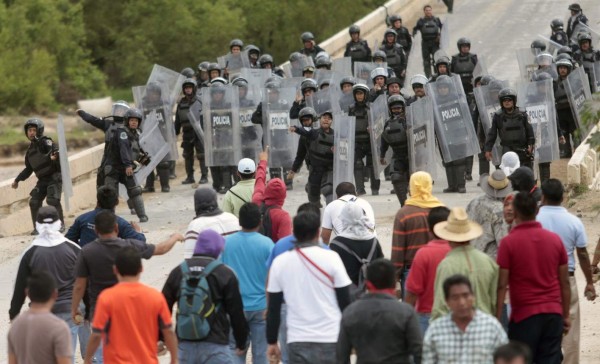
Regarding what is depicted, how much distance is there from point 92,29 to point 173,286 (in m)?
44.1

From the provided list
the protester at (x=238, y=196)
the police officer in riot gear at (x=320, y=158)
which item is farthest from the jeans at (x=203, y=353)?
the police officer in riot gear at (x=320, y=158)

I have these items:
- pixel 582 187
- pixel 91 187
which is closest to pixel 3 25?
pixel 91 187

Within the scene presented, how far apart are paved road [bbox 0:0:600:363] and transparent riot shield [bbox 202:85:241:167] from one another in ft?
2.49

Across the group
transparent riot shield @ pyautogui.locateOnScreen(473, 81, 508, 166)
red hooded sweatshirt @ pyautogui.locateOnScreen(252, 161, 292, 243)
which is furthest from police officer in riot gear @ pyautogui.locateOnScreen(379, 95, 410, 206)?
red hooded sweatshirt @ pyautogui.locateOnScreen(252, 161, 292, 243)

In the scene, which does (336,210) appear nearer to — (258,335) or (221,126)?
(258,335)

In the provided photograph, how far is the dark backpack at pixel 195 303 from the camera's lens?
8.22 m

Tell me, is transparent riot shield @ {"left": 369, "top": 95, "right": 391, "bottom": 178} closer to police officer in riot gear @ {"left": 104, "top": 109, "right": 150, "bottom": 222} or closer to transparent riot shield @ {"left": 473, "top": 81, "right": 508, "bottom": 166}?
transparent riot shield @ {"left": 473, "top": 81, "right": 508, "bottom": 166}

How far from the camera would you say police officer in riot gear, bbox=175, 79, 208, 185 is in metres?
20.2

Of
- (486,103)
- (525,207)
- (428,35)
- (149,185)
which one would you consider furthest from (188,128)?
(525,207)

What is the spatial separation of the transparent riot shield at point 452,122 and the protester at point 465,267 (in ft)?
33.2

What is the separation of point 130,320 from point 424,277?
67.8 inches

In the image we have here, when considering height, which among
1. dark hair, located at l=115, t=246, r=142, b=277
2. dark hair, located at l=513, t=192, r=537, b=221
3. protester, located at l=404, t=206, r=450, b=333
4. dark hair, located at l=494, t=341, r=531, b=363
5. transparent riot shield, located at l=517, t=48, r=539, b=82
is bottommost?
dark hair, located at l=494, t=341, r=531, b=363

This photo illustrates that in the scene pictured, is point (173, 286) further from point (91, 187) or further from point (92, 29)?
point (92, 29)

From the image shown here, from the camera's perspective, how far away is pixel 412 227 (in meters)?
9.62
